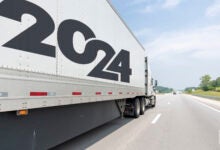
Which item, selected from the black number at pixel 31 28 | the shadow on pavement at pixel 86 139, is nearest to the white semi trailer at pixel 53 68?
the black number at pixel 31 28

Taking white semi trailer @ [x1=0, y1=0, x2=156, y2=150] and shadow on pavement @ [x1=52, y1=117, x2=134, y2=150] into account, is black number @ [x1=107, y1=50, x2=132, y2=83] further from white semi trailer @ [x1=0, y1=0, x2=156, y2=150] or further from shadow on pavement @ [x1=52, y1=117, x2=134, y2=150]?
shadow on pavement @ [x1=52, y1=117, x2=134, y2=150]

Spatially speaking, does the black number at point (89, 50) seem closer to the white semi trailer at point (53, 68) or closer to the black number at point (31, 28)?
the white semi trailer at point (53, 68)

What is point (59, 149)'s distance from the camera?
20.5 ft

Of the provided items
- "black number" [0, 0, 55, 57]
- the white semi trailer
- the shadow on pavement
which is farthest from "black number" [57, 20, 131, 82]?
the shadow on pavement

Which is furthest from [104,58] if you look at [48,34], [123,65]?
[48,34]

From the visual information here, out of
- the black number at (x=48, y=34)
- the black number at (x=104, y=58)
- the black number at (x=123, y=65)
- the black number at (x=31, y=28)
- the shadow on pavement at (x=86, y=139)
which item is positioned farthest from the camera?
the black number at (x=123, y=65)

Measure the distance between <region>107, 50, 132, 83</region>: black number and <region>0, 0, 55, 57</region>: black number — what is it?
3.52 meters

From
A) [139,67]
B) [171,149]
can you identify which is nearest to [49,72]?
[171,149]

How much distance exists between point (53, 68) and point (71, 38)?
1007 mm

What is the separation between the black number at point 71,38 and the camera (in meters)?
4.86

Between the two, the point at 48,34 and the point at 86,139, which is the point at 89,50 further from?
the point at 86,139

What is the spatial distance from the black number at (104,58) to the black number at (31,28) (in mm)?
1794

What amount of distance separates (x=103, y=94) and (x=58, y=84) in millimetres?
2693

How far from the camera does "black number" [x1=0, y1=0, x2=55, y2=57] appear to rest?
348cm
